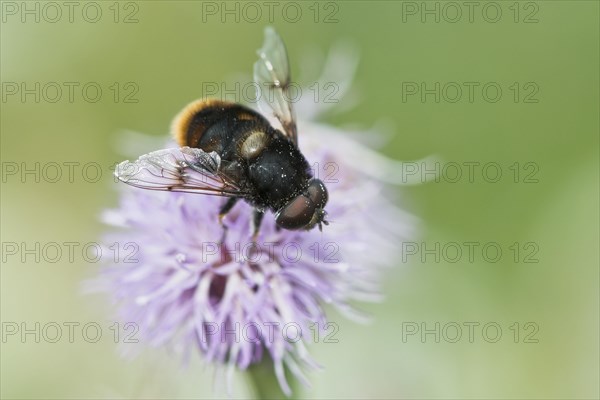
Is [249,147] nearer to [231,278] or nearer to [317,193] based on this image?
[317,193]

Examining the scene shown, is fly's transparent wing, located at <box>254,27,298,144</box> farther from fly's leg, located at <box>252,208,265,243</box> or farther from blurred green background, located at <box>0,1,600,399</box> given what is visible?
blurred green background, located at <box>0,1,600,399</box>

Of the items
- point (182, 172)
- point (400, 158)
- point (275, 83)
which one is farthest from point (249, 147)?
point (400, 158)

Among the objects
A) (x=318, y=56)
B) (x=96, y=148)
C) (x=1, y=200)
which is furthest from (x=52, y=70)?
(x=318, y=56)

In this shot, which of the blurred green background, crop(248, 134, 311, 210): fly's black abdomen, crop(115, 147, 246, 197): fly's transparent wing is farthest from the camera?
the blurred green background

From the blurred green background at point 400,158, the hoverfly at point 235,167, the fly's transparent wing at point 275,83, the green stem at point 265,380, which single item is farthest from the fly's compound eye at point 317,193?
the blurred green background at point 400,158

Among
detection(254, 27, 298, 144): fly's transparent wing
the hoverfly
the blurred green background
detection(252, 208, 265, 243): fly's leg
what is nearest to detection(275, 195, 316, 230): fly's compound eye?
the hoverfly

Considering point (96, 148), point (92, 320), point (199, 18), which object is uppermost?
point (199, 18)

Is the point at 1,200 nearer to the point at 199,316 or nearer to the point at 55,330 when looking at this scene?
the point at 55,330
